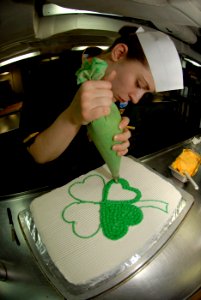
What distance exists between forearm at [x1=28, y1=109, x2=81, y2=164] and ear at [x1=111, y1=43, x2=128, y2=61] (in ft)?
1.40

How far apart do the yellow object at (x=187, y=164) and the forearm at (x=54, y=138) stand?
535 mm

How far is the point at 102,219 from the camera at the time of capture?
1.00 metres

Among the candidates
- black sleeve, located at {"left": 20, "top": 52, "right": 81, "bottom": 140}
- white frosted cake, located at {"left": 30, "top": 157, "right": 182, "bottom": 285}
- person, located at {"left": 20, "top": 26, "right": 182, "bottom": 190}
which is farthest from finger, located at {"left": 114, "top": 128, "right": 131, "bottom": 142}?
black sleeve, located at {"left": 20, "top": 52, "right": 81, "bottom": 140}

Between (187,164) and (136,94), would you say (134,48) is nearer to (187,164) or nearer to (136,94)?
(136,94)

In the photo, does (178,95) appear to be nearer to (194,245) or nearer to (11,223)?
(194,245)

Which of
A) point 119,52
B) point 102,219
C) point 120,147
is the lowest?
point 102,219

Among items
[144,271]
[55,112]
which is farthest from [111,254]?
[55,112]

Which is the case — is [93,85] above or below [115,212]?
above

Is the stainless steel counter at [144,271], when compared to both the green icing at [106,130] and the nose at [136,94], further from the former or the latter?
the nose at [136,94]

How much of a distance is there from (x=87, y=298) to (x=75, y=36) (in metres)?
1.74

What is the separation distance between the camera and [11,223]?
1.06 m

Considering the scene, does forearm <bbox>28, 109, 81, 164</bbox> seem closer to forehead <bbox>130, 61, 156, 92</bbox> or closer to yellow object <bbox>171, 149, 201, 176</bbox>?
forehead <bbox>130, 61, 156, 92</bbox>

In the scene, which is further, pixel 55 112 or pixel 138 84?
pixel 55 112

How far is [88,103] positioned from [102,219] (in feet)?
1.52
